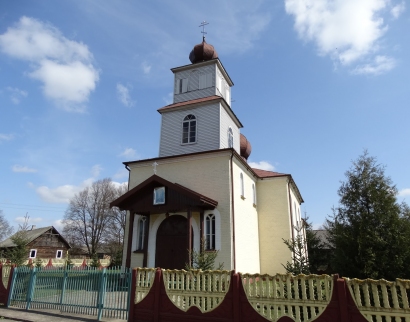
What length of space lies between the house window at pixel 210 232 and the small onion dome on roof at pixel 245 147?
10.4 metres

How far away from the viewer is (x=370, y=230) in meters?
8.12

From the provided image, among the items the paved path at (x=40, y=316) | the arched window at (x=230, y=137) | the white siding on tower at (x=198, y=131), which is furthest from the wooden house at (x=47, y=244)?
the paved path at (x=40, y=316)

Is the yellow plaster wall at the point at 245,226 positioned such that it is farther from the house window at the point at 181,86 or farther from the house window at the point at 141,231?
the house window at the point at 181,86

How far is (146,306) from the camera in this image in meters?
7.25

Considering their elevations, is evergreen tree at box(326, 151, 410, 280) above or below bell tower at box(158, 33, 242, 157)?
below

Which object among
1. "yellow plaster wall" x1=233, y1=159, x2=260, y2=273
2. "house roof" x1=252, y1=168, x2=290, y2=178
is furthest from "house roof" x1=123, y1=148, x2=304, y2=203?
"yellow plaster wall" x1=233, y1=159, x2=260, y2=273

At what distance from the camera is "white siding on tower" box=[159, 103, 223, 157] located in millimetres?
15430

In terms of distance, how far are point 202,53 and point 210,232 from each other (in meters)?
11.6

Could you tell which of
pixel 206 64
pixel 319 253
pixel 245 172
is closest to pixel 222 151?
pixel 245 172

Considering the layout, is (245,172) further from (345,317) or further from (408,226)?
(345,317)

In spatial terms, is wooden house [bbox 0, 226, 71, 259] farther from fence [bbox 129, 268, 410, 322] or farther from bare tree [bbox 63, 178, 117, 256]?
fence [bbox 129, 268, 410, 322]

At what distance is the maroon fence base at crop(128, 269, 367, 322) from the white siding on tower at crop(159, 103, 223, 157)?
8858 millimetres

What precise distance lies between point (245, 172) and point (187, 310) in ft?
31.7

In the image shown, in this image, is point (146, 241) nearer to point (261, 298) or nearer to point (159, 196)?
point (159, 196)
